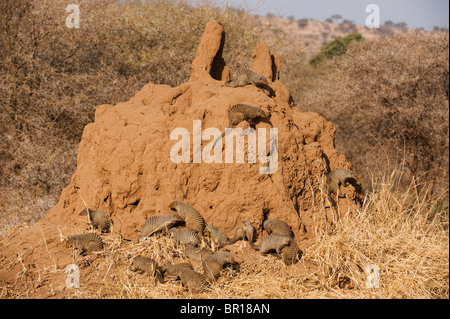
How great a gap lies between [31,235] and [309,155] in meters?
3.67

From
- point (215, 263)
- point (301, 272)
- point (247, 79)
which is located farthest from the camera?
point (247, 79)

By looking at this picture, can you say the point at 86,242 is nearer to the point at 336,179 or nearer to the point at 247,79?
the point at 247,79

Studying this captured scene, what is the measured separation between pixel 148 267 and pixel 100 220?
1181 millimetres

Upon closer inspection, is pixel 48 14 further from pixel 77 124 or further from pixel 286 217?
pixel 286 217

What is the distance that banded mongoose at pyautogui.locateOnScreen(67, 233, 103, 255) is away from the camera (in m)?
4.98

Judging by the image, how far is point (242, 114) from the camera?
213 inches

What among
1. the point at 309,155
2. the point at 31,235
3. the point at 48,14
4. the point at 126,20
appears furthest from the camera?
the point at 126,20

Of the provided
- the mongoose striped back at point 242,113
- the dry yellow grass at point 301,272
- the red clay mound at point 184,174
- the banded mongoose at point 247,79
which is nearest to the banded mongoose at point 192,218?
the red clay mound at point 184,174

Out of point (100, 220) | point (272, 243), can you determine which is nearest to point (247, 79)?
point (272, 243)

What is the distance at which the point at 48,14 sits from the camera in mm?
11148

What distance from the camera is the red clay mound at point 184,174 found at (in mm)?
5426

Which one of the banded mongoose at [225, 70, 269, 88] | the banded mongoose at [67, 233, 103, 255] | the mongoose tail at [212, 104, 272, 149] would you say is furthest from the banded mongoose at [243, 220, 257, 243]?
the banded mongoose at [225, 70, 269, 88]

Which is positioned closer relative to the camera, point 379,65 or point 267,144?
point 267,144
